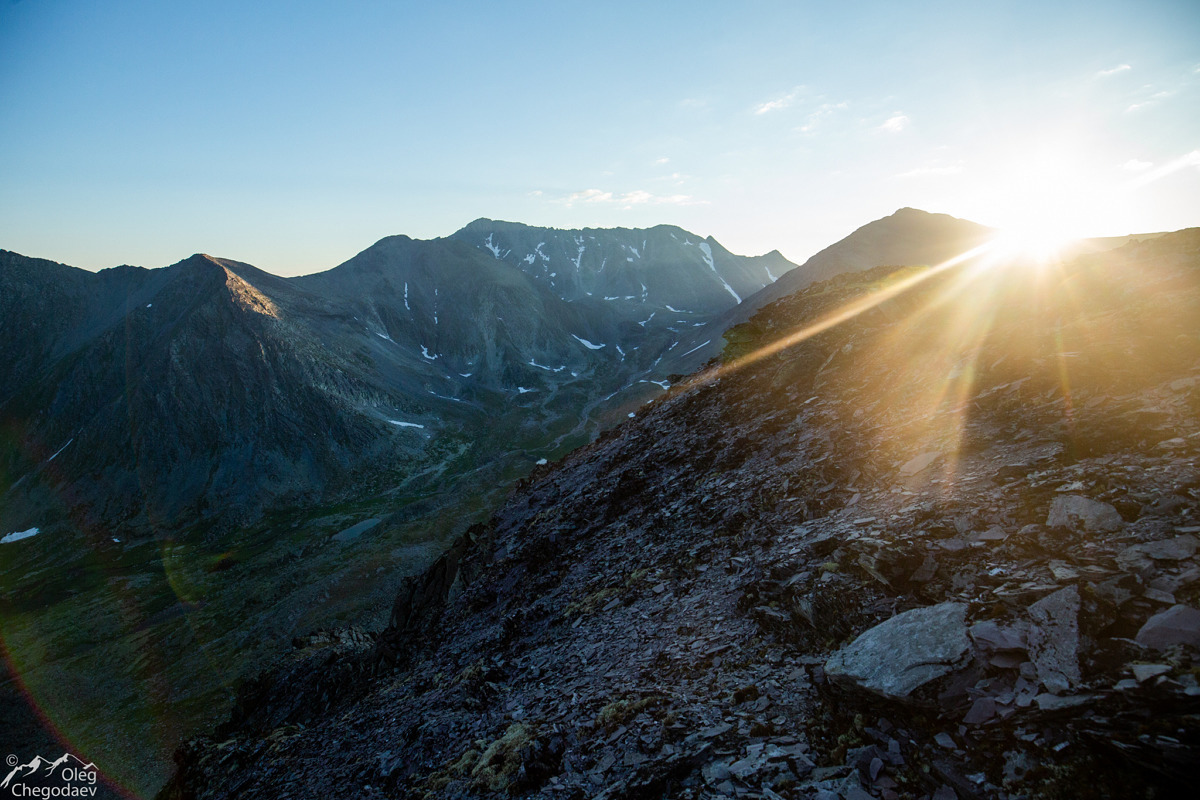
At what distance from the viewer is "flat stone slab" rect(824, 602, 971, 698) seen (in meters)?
8.38

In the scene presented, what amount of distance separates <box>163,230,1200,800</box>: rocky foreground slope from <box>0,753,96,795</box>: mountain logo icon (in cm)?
2019

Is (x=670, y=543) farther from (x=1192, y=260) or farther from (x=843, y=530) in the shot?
(x=1192, y=260)

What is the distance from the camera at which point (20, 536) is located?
318 feet

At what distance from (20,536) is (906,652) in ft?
496

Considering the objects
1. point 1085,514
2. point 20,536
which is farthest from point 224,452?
point 1085,514

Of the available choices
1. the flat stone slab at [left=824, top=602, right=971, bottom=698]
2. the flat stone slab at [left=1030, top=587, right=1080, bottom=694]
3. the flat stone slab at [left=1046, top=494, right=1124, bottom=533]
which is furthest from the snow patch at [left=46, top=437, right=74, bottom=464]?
the flat stone slab at [left=1046, top=494, right=1124, bottom=533]

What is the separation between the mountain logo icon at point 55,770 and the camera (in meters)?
→ 35.7

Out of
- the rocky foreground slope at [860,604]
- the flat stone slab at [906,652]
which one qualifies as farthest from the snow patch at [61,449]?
the flat stone slab at [906,652]

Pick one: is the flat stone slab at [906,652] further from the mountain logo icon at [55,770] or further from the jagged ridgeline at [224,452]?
the mountain logo icon at [55,770]

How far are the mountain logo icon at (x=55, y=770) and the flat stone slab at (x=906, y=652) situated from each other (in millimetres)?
53365

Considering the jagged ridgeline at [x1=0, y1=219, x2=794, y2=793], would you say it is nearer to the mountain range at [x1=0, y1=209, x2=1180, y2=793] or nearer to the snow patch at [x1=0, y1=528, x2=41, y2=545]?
the mountain range at [x1=0, y1=209, x2=1180, y2=793]

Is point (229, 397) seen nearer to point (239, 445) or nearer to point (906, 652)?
point (239, 445)

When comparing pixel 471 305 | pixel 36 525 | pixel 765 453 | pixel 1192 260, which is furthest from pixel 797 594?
pixel 471 305

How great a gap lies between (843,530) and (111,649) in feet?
258
